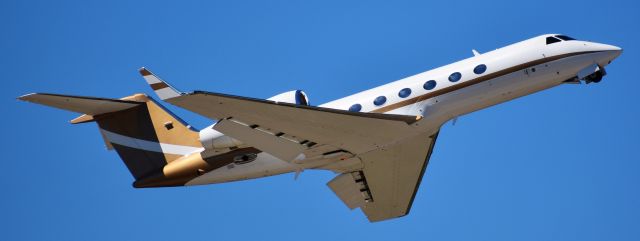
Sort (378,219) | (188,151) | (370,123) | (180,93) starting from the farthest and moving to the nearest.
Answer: (378,219)
(188,151)
(370,123)
(180,93)

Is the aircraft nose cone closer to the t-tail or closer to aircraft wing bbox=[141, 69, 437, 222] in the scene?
A: aircraft wing bbox=[141, 69, 437, 222]

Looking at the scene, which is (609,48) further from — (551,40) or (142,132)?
(142,132)

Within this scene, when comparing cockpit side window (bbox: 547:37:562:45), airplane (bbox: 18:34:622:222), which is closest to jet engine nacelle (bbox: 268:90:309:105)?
airplane (bbox: 18:34:622:222)

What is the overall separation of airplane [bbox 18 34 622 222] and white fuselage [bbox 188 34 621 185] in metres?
0.02

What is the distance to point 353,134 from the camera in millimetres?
21953

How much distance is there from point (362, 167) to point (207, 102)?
6528mm

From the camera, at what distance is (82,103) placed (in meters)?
23.1

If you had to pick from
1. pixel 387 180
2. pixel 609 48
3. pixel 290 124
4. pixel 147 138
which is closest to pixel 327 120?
pixel 290 124

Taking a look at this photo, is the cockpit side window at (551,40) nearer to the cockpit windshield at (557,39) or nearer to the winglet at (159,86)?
the cockpit windshield at (557,39)

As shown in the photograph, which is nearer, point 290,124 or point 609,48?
point 290,124

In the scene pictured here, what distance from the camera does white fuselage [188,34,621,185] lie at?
21828 millimetres

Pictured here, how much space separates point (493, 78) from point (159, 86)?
25.8 feet

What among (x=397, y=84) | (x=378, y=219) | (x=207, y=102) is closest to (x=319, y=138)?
(x=397, y=84)

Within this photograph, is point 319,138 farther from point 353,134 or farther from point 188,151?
point 188,151
